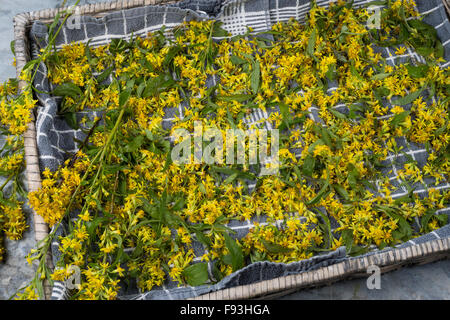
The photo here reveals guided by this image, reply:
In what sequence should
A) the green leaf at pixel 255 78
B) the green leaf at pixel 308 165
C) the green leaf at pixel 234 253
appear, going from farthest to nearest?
1. the green leaf at pixel 255 78
2. the green leaf at pixel 308 165
3. the green leaf at pixel 234 253

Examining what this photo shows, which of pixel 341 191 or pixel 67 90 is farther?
pixel 67 90

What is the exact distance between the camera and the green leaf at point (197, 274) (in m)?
1.04

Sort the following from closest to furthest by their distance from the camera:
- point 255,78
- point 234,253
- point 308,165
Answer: point 234,253 → point 308,165 → point 255,78

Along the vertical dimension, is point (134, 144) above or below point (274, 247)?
above

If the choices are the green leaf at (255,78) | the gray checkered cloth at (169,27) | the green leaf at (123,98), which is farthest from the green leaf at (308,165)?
the green leaf at (123,98)

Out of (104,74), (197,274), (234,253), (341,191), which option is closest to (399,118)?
(341,191)

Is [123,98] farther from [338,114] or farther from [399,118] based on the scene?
[399,118]

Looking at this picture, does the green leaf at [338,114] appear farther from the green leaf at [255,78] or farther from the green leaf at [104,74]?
the green leaf at [104,74]

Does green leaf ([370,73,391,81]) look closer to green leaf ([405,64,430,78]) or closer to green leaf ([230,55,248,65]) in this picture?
green leaf ([405,64,430,78])

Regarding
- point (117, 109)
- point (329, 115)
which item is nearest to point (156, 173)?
point (117, 109)

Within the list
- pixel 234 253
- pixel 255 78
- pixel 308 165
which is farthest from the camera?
pixel 255 78

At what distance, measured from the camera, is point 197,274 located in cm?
105

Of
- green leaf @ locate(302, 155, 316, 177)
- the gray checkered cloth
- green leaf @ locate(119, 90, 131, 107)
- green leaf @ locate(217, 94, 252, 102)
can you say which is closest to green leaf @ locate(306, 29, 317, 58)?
the gray checkered cloth
